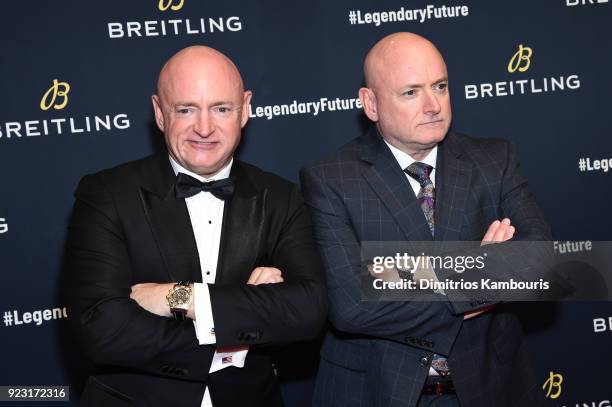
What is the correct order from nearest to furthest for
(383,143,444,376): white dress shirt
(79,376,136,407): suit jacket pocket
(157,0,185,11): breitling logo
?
(79,376,136,407): suit jacket pocket, (383,143,444,376): white dress shirt, (157,0,185,11): breitling logo

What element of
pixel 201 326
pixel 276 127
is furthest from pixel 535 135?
pixel 201 326

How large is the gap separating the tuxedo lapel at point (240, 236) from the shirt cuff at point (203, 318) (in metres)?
0.21

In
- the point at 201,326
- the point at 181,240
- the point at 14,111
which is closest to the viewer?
the point at 201,326

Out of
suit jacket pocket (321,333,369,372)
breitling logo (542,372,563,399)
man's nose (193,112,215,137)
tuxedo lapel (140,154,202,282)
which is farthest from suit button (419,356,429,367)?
breitling logo (542,372,563,399)

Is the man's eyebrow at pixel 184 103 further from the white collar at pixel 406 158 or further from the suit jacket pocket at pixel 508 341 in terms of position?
the suit jacket pocket at pixel 508 341

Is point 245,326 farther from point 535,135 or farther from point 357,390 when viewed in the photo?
point 535,135

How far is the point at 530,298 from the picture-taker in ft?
10.4

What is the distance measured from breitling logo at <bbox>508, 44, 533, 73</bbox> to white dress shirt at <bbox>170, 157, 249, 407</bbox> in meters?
2.09

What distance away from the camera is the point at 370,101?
3.51 metres

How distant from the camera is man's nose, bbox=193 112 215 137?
2994mm

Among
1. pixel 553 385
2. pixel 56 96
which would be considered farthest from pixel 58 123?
pixel 553 385

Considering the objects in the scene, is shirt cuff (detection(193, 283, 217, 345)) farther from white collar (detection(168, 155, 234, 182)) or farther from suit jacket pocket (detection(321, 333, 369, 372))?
suit jacket pocket (detection(321, 333, 369, 372))

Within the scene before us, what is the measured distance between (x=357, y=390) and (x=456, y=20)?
91.8 inches

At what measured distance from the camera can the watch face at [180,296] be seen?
9.12ft
